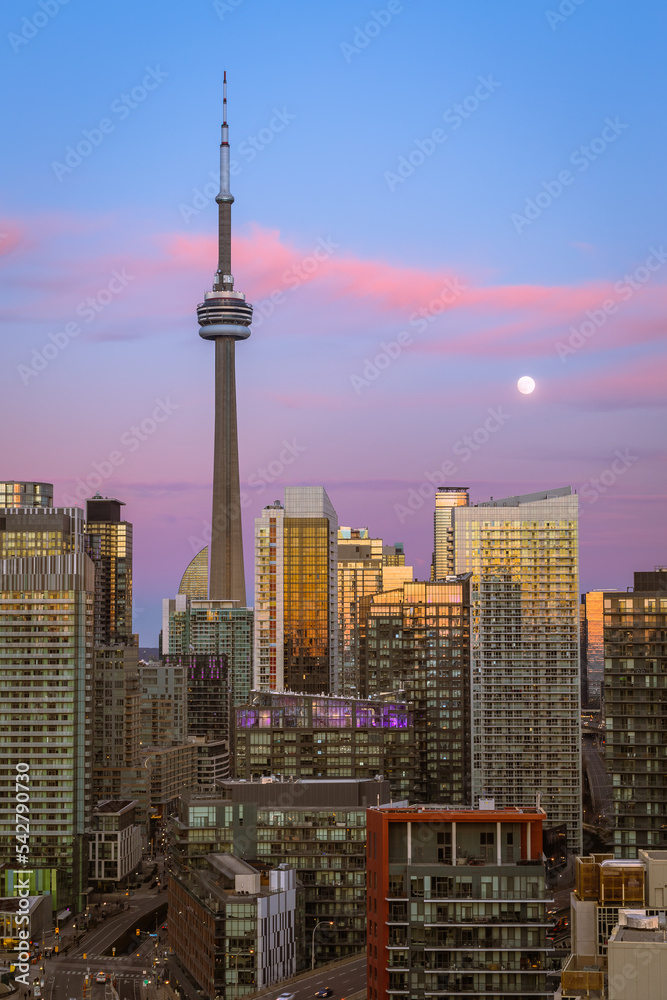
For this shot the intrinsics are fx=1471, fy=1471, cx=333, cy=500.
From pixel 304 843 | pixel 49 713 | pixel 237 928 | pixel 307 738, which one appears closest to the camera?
pixel 237 928

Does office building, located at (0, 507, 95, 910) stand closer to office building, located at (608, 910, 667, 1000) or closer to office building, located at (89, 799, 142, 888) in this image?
office building, located at (89, 799, 142, 888)

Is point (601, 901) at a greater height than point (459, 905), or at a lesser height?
greater

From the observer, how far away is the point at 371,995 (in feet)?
250

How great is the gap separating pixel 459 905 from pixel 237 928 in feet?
113

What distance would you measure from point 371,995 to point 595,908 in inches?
750

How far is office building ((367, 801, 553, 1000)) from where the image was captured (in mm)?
73625

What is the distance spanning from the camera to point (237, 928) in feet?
341

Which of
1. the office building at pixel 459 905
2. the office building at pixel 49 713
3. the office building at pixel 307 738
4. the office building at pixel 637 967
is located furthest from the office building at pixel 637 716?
the office building at pixel 637 967

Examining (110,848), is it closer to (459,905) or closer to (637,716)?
(637,716)

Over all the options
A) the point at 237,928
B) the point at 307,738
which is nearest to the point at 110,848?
the point at 307,738

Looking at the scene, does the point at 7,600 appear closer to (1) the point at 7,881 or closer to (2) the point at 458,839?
(1) the point at 7,881

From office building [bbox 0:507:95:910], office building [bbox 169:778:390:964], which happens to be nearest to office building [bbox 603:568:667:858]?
office building [bbox 169:778:390:964]

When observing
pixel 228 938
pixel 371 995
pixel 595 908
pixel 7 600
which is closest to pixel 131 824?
pixel 7 600

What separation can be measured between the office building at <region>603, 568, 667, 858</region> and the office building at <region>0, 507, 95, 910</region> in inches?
2711
